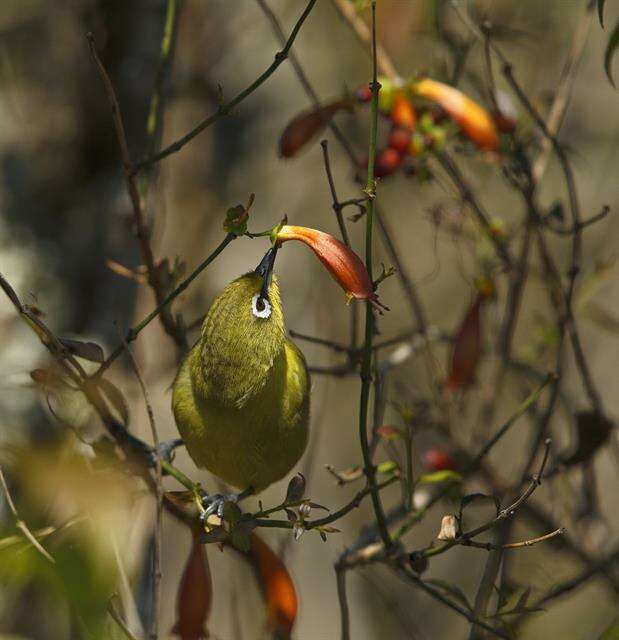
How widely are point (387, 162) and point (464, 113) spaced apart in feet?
0.75

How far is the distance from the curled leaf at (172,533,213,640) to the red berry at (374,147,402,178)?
96cm

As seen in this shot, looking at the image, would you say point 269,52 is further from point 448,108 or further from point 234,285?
point 234,285

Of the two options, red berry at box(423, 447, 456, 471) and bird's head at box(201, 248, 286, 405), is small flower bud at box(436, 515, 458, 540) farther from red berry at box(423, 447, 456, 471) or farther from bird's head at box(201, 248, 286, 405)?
red berry at box(423, 447, 456, 471)

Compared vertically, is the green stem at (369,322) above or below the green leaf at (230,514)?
above

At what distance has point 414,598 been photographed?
4762 millimetres

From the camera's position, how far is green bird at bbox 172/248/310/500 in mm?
1808

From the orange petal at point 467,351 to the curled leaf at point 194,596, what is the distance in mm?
829

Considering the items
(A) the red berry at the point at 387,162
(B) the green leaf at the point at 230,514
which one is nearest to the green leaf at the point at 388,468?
(B) the green leaf at the point at 230,514

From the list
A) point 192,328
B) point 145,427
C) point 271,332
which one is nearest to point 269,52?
point 145,427

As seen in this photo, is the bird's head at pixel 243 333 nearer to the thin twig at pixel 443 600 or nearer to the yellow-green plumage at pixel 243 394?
the yellow-green plumage at pixel 243 394

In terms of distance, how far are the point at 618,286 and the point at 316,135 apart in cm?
315

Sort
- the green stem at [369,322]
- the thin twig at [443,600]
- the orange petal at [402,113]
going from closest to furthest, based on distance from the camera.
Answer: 1. the green stem at [369,322]
2. the thin twig at [443,600]
3. the orange petal at [402,113]

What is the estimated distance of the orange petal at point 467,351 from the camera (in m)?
2.44

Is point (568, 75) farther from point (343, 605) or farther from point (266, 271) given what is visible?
point (343, 605)
